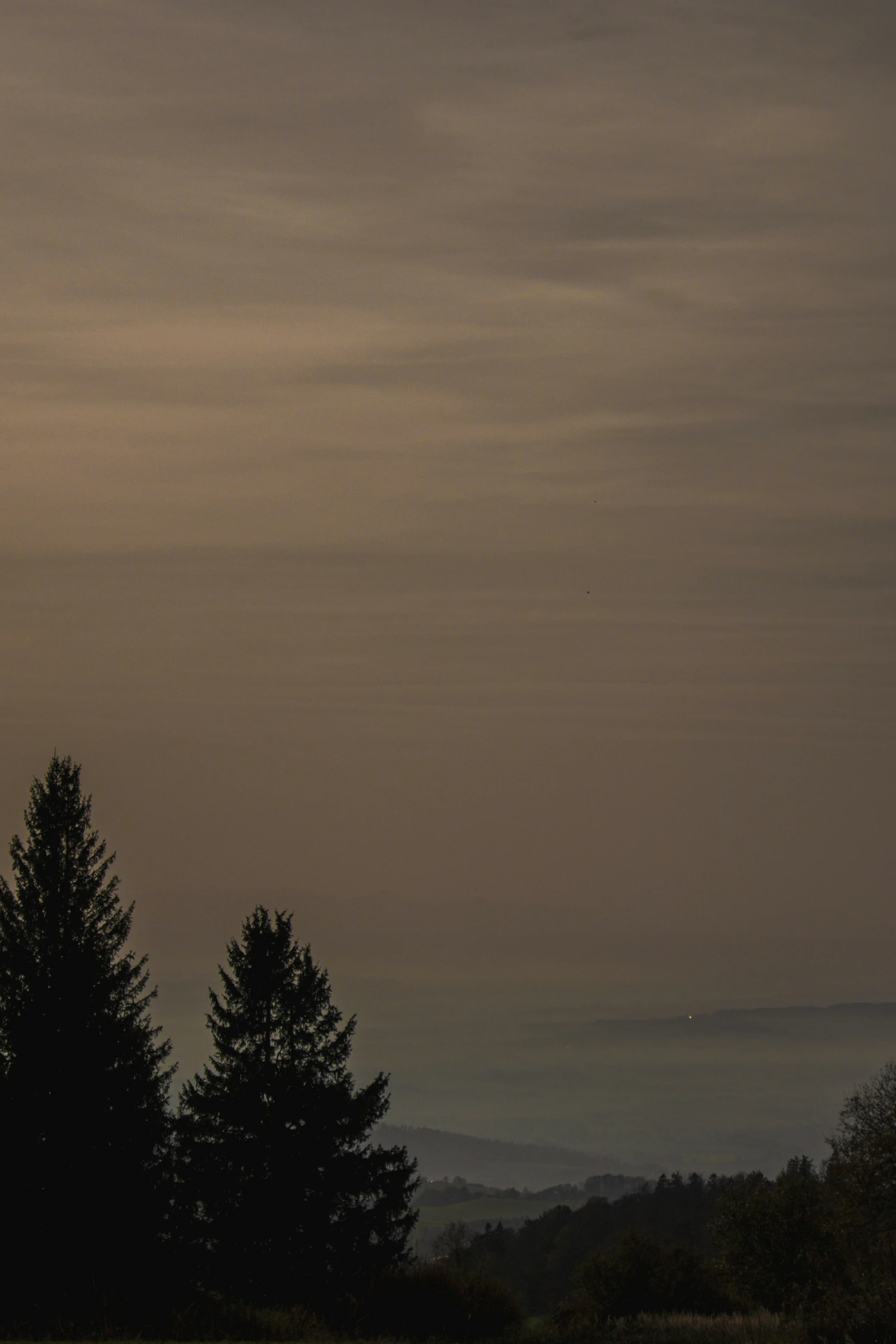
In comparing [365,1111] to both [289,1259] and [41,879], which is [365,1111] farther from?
[41,879]

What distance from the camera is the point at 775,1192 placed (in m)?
63.8

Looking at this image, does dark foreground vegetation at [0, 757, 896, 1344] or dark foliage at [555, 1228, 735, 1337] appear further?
dark foliage at [555, 1228, 735, 1337]

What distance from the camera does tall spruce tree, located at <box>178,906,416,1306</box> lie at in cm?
5909

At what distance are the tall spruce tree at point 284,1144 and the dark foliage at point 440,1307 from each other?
593 inches

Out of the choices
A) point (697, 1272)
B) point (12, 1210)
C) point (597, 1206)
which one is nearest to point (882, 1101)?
point (697, 1272)

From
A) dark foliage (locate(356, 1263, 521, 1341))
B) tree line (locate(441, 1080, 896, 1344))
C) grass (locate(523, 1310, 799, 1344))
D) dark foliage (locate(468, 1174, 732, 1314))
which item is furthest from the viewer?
dark foliage (locate(468, 1174, 732, 1314))

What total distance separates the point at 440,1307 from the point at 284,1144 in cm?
2076

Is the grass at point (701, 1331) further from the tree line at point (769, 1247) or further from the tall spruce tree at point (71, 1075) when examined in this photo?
the tall spruce tree at point (71, 1075)

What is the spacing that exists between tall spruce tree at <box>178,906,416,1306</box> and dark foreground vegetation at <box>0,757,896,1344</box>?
9 cm

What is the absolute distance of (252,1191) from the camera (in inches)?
2381

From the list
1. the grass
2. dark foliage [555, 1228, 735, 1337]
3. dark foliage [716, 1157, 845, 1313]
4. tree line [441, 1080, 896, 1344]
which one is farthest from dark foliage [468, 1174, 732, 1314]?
the grass

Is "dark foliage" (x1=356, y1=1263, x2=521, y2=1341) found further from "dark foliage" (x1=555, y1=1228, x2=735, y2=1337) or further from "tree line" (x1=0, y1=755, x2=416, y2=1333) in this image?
"dark foliage" (x1=555, y1=1228, x2=735, y2=1337)

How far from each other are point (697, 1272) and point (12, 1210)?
2371 cm

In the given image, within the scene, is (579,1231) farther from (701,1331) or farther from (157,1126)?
(701,1331)
